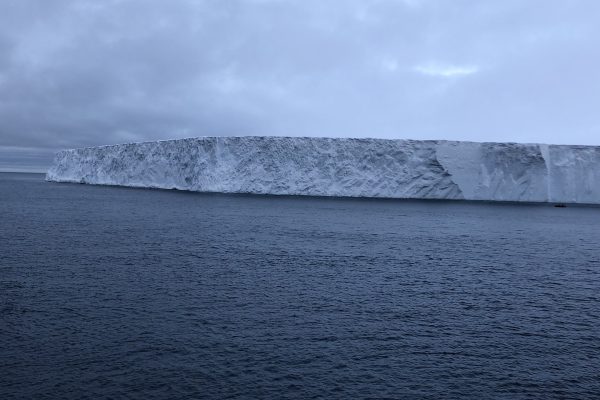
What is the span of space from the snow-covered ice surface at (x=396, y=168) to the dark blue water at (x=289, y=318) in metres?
21.1

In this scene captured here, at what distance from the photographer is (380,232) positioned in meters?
19.8

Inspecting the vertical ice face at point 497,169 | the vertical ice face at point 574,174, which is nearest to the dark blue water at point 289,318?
the vertical ice face at point 497,169

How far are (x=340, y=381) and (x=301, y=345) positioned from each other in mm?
1168

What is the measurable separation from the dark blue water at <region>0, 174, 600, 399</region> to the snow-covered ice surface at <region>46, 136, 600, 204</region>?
2109 centimetres

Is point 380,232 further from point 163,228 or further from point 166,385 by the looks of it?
point 166,385

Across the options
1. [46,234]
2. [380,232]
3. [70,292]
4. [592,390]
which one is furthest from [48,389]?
[380,232]

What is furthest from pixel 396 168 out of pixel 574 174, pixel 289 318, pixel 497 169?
pixel 289 318

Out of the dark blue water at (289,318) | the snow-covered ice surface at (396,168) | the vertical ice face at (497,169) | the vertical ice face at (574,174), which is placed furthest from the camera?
the vertical ice face at (574,174)

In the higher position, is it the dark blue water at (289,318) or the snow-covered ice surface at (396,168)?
the snow-covered ice surface at (396,168)

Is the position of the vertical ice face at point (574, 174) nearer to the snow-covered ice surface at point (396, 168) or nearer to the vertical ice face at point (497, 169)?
the snow-covered ice surface at point (396, 168)

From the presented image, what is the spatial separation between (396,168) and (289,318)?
30.9 m

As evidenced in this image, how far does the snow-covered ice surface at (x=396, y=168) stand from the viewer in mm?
37375

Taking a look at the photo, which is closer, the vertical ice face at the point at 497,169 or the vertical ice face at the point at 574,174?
the vertical ice face at the point at 497,169

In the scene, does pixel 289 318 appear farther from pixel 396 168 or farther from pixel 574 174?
pixel 574 174
